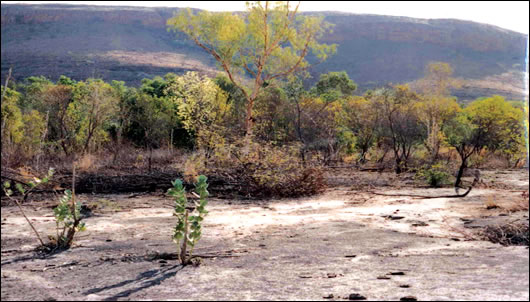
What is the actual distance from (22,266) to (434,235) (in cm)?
512

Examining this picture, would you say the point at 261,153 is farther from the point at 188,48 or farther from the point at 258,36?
the point at 188,48

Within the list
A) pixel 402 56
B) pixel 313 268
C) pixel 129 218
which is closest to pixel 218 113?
pixel 129 218

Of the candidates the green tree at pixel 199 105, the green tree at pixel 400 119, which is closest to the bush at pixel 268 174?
the green tree at pixel 199 105

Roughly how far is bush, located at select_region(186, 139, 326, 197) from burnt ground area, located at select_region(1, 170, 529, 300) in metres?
2.00

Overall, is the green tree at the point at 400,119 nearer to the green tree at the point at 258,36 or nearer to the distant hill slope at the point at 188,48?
the green tree at the point at 258,36

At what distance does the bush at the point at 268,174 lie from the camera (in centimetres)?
1319

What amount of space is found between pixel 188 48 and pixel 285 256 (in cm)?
8701

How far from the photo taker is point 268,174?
13.3 meters

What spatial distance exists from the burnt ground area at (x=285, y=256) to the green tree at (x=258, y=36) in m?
9.96

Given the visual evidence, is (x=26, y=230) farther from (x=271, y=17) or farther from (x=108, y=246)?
(x=271, y=17)

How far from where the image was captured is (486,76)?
81.5 metres

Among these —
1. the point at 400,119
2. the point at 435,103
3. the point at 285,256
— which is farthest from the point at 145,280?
the point at 435,103

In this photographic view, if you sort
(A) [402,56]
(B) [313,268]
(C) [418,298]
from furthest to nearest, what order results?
(A) [402,56] → (B) [313,268] → (C) [418,298]

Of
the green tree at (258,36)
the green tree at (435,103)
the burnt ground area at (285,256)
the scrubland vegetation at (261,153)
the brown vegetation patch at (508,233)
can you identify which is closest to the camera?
the burnt ground area at (285,256)
